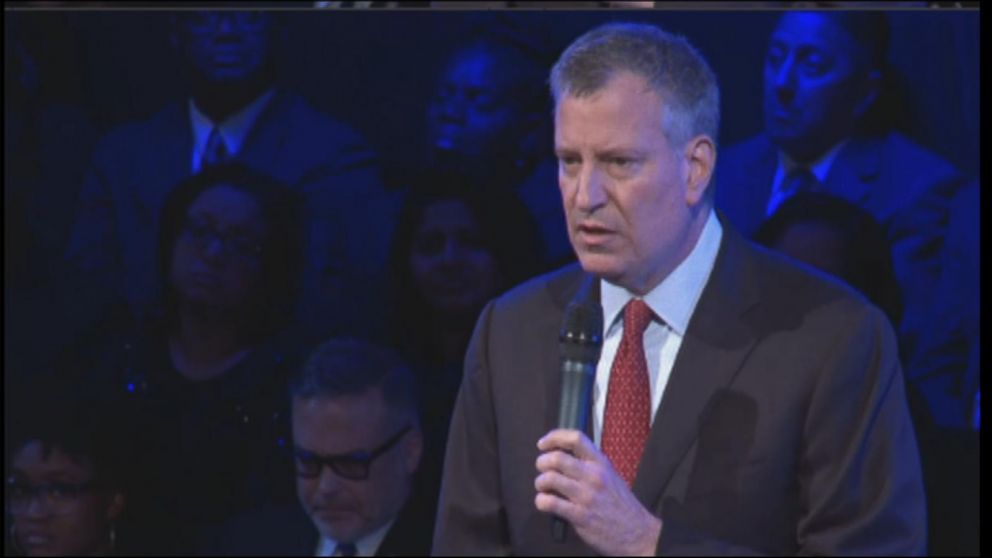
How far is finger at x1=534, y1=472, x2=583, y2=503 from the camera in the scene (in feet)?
6.34

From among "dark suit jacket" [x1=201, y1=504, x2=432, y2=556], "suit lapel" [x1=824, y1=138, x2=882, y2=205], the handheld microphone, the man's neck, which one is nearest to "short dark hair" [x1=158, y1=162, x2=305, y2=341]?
the man's neck

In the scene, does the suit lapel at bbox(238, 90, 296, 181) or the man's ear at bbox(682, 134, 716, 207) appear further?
the suit lapel at bbox(238, 90, 296, 181)

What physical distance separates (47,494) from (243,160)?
3.33 ft

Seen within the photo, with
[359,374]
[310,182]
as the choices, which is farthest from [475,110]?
[359,374]

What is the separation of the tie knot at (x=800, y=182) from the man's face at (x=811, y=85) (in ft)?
0.12

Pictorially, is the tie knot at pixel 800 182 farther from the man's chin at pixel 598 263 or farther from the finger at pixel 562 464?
the finger at pixel 562 464

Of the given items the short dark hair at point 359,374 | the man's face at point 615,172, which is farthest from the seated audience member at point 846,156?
the man's face at point 615,172

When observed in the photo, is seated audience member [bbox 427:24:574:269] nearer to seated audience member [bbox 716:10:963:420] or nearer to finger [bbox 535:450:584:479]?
seated audience member [bbox 716:10:963:420]

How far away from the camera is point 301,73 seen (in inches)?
148

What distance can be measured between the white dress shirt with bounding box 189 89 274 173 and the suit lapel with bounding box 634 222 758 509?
175 cm

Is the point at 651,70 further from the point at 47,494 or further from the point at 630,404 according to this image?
the point at 47,494

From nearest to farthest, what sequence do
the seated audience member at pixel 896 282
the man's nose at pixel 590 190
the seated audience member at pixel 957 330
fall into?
the man's nose at pixel 590 190
the seated audience member at pixel 896 282
the seated audience member at pixel 957 330

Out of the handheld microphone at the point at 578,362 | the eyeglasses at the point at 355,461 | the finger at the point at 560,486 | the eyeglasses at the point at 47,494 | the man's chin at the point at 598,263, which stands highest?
the man's chin at the point at 598,263

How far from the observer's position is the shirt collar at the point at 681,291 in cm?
236
